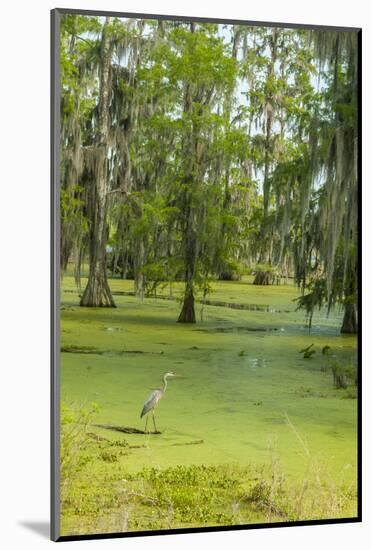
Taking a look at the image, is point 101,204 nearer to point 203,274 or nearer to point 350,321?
point 203,274

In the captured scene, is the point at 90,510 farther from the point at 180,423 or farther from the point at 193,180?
the point at 193,180

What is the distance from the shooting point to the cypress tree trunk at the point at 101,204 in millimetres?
5711

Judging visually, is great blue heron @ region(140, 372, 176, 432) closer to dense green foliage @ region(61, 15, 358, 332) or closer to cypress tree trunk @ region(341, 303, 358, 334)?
dense green foliage @ region(61, 15, 358, 332)

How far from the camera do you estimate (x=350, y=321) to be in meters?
6.18

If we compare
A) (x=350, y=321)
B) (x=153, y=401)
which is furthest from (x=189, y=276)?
(x=350, y=321)

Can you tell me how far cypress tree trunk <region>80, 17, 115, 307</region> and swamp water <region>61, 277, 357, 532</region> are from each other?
0.08m

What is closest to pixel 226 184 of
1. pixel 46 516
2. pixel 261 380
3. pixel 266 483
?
pixel 261 380

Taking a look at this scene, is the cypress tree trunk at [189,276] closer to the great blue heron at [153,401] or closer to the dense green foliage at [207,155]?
the dense green foliage at [207,155]

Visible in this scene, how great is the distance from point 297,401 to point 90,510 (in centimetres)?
131

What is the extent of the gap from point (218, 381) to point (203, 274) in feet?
1.96

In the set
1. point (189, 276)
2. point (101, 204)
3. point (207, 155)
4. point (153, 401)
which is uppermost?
point (207, 155)

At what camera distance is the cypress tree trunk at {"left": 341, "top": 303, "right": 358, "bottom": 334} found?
20.3ft

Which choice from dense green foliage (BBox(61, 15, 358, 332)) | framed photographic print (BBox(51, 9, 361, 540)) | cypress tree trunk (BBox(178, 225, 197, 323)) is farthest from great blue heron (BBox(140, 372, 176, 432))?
dense green foliage (BBox(61, 15, 358, 332))

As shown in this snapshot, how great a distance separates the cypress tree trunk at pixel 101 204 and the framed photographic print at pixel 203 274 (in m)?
0.01
